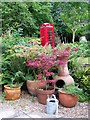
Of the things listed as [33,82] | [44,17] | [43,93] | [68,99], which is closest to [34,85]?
[33,82]

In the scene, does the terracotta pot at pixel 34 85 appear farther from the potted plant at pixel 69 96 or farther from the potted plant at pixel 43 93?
the potted plant at pixel 69 96

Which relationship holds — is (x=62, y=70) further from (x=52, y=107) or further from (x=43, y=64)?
(x=52, y=107)

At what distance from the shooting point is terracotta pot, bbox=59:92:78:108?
7.64ft

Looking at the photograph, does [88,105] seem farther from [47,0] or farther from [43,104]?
[47,0]

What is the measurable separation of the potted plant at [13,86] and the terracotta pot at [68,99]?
563mm

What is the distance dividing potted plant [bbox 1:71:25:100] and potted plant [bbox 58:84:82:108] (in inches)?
21.6

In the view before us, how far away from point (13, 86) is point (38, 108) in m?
0.46

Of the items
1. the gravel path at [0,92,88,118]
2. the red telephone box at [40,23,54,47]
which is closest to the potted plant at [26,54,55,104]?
the gravel path at [0,92,88,118]

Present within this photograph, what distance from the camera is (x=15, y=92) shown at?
8.17 feet

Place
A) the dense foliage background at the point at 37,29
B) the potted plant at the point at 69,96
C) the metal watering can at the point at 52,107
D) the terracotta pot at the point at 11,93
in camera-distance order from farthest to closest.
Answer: the dense foliage background at the point at 37,29 < the terracotta pot at the point at 11,93 < the potted plant at the point at 69,96 < the metal watering can at the point at 52,107

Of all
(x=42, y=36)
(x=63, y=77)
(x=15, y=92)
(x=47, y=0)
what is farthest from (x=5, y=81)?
(x=47, y=0)

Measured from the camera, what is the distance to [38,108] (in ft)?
7.59

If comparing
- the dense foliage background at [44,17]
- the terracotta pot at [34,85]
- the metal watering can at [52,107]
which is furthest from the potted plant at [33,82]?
the dense foliage background at [44,17]

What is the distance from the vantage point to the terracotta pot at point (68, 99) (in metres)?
2.33
